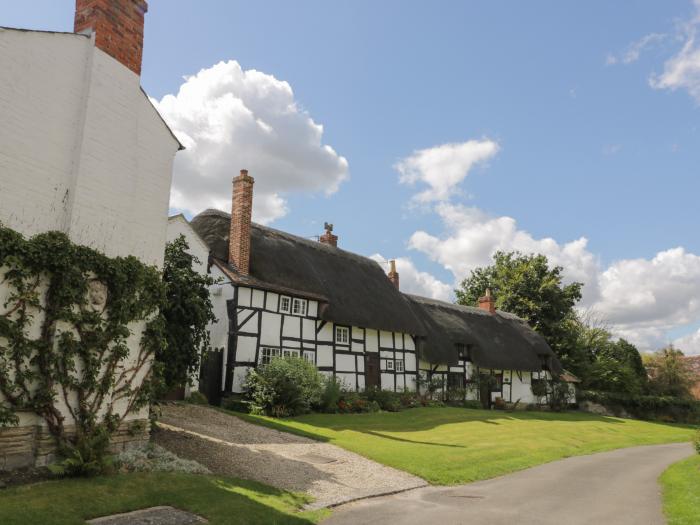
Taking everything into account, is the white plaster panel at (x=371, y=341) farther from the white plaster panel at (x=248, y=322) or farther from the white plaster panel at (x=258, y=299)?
the white plaster panel at (x=248, y=322)

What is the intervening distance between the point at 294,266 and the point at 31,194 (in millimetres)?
13248

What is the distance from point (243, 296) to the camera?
1827 centimetres

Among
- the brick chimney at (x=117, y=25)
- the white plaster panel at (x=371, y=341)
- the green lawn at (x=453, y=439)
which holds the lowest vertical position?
the green lawn at (x=453, y=439)

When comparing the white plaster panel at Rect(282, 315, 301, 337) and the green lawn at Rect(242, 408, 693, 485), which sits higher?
the white plaster panel at Rect(282, 315, 301, 337)

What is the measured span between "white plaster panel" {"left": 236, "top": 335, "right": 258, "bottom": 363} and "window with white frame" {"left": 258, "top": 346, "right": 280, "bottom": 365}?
380 mm

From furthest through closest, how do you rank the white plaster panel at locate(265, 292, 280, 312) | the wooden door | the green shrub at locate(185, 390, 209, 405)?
1. the wooden door
2. the white plaster panel at locate(265, 292, 280, 312)
3. the green shrub at locate(185, 390, 209, 405)

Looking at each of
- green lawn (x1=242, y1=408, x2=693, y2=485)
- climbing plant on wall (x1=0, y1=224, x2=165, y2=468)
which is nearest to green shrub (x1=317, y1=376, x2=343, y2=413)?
green lawn (x1=242, y1=408, x2=693, y2=485)

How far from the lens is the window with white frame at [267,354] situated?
18.6m

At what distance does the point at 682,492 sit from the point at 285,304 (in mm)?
13154

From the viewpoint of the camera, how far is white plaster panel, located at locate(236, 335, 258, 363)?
1781 centimetres

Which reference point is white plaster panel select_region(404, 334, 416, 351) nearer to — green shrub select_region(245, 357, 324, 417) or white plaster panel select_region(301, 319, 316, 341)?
white plaster panel select_region(301, 319, 316, 341)

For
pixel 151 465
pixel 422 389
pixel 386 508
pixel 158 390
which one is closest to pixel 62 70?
pixel 158 390

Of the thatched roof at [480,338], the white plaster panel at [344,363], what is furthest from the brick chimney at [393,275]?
the white plaster panel at [344,363]

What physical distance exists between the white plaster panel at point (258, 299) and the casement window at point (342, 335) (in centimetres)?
394
